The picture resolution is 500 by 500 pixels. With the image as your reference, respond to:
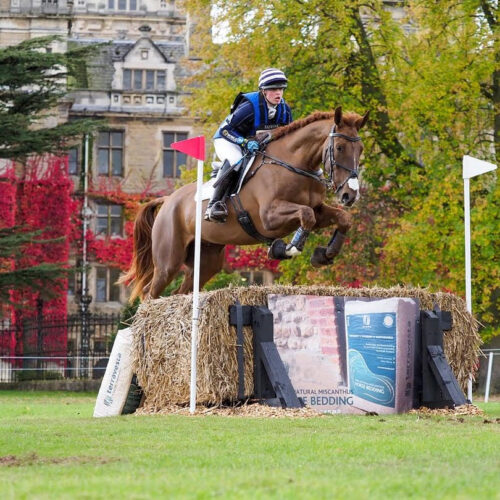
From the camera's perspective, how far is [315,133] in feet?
37.3

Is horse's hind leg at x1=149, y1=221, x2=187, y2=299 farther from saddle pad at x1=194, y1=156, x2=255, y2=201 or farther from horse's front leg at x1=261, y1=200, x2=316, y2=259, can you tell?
horse's front leg at x1=261, y1=200, x2=316, y2=259

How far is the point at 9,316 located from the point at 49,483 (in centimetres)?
3118

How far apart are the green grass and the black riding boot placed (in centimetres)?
260

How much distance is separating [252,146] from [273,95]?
603 millimetres

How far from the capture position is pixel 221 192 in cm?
1188

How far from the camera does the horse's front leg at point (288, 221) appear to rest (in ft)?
35.4

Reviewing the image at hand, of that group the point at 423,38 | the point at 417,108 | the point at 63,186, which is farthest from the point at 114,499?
the point at 63,186

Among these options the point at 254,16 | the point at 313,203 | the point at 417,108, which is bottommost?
the point at 313,203

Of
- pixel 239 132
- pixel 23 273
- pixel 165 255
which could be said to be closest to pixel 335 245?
pixel 239 132

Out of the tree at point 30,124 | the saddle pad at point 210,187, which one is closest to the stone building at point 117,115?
the tree at point 30,124

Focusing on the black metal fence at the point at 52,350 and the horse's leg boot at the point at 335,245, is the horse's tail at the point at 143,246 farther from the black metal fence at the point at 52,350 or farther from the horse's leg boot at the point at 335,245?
the black metal fence at the point at 52,350

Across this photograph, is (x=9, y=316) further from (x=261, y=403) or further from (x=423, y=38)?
(x=261, y=403)

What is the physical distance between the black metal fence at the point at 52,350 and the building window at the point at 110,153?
11828mm

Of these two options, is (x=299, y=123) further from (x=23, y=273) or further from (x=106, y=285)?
(x=106, y=285)
